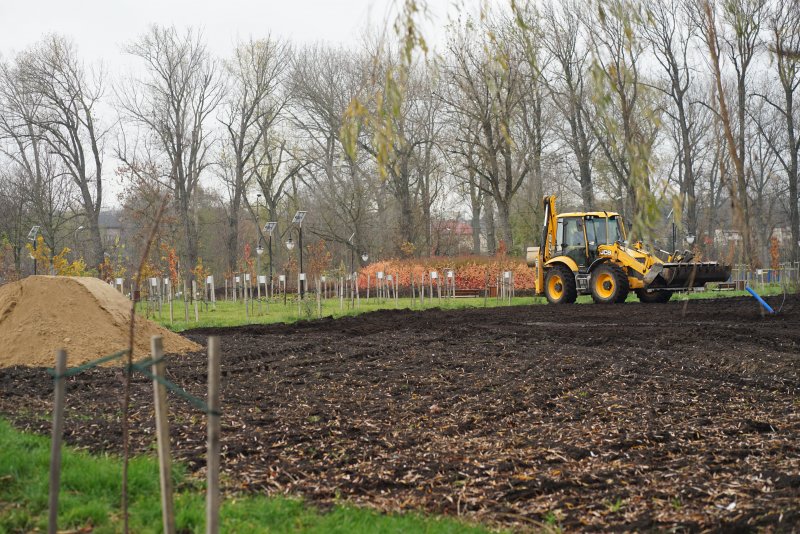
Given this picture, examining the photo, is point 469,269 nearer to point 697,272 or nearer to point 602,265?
point 602,265

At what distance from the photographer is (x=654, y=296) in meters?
18.8

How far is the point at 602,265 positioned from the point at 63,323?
1276 cm

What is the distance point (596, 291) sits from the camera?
18547 millimetres

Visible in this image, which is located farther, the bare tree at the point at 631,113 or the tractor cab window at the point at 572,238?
the tractor cab window at the point at 572,238

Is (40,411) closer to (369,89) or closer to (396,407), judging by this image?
(396,407)

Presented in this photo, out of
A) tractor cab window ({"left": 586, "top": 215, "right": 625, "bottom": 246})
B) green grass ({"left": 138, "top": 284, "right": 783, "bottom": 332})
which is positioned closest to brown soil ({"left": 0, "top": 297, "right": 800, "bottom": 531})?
green grass ({"left": 138, "top": 284, "right": 783, "bottom": 332})

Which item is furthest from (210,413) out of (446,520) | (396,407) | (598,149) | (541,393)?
(598,149)

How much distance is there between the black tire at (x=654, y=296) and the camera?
18.7 metres

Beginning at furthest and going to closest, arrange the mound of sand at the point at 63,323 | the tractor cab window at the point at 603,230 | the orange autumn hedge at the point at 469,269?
the orange autumn hedge at the point at 469,269 < the tractor cab window at the point at 603,230 < the mound of sand at the point at 63,323

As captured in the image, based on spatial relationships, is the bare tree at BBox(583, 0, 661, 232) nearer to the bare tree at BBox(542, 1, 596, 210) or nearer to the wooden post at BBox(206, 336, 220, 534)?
the wooden post at BBox(206, 336, 220, 534)

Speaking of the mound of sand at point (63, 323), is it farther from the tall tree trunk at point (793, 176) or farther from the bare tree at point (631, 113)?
the tall tree trunk at point (793, 176)

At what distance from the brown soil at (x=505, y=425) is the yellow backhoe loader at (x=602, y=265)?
6842mm

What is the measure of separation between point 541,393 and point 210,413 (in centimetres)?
424

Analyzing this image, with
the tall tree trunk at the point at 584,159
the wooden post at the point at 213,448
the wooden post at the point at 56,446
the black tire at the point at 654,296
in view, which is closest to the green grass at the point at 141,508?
the wooden post at the point at 56,446
